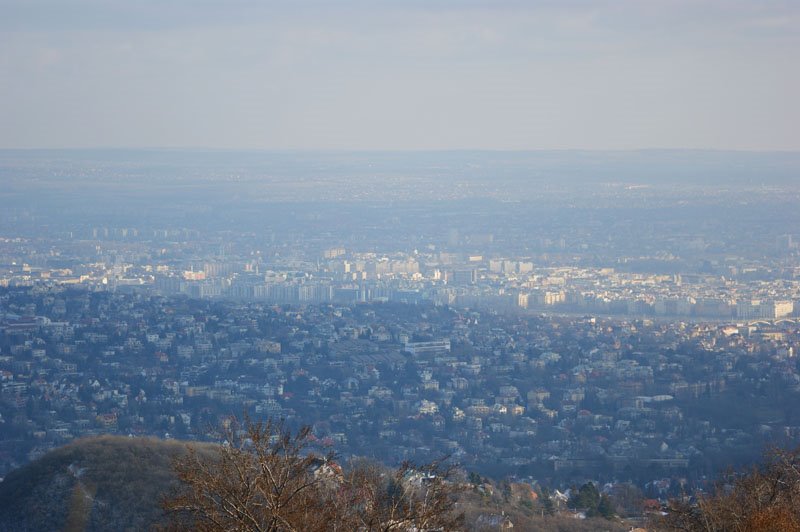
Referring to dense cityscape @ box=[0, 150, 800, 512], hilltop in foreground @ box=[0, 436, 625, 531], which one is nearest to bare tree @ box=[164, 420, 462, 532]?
hilltop in foreground @ box=[0, 436, 625, 531]

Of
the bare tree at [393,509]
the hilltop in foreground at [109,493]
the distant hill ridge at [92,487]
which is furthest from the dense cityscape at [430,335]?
the bare tree at [393,509]

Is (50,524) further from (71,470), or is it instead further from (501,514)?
(501,514)

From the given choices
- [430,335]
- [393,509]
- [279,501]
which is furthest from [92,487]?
[430,335]

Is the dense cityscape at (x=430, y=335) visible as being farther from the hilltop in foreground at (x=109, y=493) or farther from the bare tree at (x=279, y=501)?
the bare tree at (x=279, y=501)

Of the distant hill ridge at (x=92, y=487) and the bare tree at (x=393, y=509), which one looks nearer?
the bare tree at (x=393, y=509)

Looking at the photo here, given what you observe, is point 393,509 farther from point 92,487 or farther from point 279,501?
point 92,487

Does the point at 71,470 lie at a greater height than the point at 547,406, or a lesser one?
greater

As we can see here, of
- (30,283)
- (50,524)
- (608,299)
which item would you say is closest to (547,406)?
(608,299)

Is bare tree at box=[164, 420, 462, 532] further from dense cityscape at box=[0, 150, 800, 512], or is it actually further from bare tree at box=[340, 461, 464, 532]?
dense cityscape at box=[0, 150, 800, 512]
